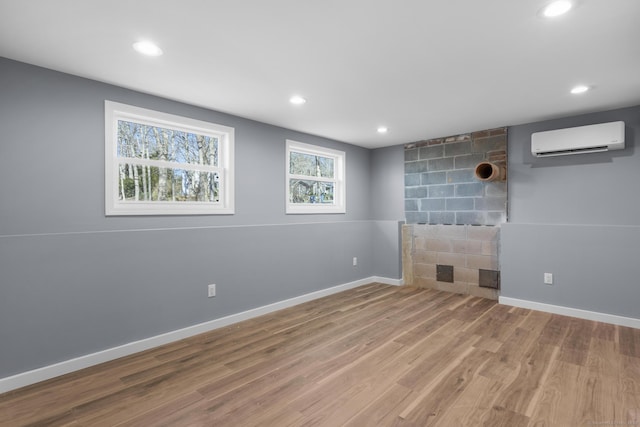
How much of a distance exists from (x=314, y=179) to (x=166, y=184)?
221 cm

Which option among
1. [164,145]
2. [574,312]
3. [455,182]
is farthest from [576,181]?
[164,145]

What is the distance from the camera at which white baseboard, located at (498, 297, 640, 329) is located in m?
3.28

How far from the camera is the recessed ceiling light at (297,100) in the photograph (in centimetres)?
318

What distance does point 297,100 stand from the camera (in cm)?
326

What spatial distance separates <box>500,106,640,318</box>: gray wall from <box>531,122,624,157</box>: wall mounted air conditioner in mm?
164

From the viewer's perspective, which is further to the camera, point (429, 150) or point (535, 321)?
point (429, 150)

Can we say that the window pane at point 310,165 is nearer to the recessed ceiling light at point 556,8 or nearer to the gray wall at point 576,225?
the gray wall at point 576,225

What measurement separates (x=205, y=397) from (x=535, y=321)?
134 inches

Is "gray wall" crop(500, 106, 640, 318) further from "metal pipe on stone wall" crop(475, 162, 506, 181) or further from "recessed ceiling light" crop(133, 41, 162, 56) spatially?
"recessed ceiling light" crop(133, 41, 162, 56)

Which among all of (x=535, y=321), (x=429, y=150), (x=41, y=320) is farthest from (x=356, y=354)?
(x=429, y=150)

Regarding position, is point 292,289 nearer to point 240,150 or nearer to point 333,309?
point 333,309

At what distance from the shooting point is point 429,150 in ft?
16.6

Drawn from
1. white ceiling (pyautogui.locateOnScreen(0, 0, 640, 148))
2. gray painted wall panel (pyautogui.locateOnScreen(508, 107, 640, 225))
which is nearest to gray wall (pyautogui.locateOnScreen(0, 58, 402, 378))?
white ceiling (pyautogui.locateOnScreen(0, 0, 640, 148))

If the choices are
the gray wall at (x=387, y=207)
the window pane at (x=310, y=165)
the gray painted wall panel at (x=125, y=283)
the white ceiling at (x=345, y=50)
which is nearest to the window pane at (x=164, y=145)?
the white ceiling at (x=345, y=50)
